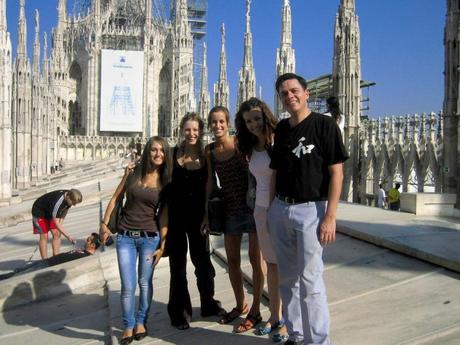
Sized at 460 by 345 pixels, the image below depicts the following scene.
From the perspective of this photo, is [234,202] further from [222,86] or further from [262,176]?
[222,86]

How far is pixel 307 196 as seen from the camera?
301 cm

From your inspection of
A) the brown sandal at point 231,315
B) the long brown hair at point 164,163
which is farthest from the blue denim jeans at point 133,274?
the brown sandal at point 231,315

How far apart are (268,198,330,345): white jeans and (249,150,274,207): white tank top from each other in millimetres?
226

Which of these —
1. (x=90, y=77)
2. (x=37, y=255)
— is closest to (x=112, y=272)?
(x=37, y=255)

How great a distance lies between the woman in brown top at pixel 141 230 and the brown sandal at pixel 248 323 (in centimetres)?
76

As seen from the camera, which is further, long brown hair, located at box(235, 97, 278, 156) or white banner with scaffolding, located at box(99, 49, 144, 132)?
white banner with scaffolding, located at box(99, 49, 144, 132)

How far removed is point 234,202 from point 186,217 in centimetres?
46

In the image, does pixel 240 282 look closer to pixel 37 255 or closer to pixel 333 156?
pixel 333 156

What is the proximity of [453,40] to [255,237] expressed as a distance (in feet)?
44.5

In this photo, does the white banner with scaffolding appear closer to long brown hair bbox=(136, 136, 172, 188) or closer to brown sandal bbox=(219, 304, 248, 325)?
long brown hair bbox=(136, 136, 172, 188)

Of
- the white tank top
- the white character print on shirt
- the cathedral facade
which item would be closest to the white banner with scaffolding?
the cathedral facade

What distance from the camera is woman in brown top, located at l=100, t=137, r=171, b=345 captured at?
12.7ft

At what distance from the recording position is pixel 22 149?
1023 inches

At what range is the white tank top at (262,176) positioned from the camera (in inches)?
135
